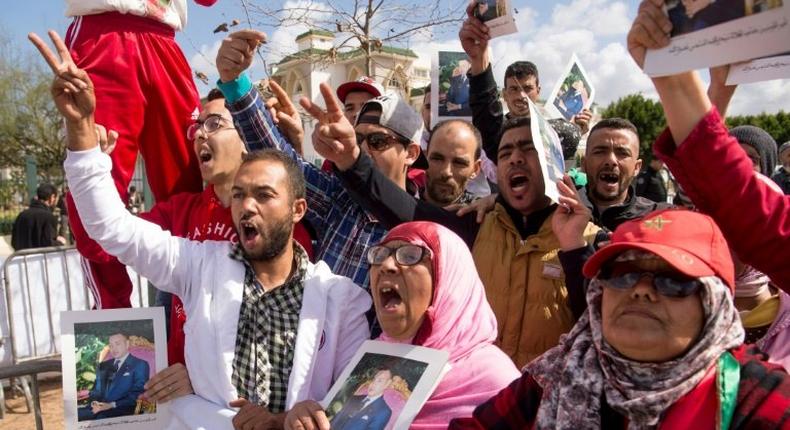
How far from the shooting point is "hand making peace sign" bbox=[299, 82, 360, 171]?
281cm

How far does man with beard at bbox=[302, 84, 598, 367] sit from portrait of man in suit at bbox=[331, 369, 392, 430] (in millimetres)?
687

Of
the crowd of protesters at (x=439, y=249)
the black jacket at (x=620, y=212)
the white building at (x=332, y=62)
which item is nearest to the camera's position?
the crowd of protesters at (x=439, y=249)

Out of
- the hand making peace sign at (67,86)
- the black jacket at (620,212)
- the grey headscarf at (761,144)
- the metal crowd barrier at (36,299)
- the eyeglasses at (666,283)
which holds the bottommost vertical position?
the metal crowd barrier at (36,299)

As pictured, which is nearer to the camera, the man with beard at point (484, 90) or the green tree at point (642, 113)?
the man with beard at point (484, 90)

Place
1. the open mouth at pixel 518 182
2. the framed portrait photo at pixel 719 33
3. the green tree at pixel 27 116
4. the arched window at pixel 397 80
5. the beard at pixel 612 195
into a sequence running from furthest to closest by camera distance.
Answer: the green tree at pixel 27 116, the arched window at pixel 397 80, the beard at pixel 612 195, the open mouth at pixel 518 182, the framed portrait photo at pixel 719 33

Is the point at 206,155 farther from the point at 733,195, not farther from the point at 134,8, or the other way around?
the point at 733,195

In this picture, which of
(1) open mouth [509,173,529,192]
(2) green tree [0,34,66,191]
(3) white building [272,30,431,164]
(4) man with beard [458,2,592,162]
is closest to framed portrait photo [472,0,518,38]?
(4) man with beard [458,2,592,162]

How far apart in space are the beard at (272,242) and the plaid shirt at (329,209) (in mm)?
464

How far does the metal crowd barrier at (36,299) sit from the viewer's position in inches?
241

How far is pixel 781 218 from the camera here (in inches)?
69.9

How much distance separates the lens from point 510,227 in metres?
2.93

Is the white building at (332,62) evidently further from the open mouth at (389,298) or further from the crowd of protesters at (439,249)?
the open mouth at (389,298)

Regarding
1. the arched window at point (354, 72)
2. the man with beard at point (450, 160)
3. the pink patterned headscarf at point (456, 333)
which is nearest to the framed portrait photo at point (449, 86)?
the man with beard at point (450, 160)

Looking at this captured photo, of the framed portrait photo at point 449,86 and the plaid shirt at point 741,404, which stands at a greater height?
the framed portrait photo at point 449,86
